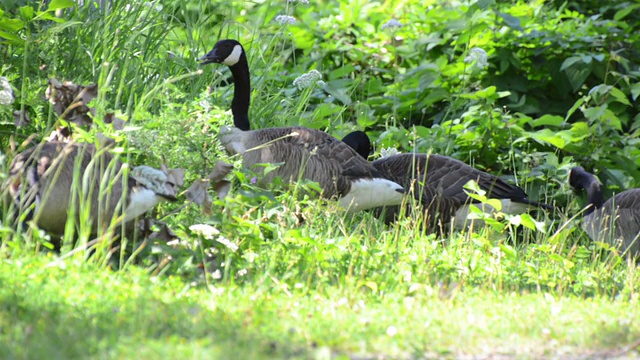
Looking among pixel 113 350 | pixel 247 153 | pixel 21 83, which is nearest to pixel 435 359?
pixel 113 350

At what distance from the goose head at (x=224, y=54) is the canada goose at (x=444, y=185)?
4.71ft

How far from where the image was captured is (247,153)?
6883 mm

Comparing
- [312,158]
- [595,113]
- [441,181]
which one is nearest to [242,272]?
[312,158]

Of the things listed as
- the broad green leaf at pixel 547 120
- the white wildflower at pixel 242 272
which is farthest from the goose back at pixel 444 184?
the white wildflower at pixel 242 272

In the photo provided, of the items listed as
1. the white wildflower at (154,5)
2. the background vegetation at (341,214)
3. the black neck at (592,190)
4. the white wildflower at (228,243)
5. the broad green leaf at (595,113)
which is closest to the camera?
the background vegetation at (341,214)

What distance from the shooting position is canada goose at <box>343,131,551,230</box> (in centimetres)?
756

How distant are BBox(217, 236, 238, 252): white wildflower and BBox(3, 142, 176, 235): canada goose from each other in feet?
1.15

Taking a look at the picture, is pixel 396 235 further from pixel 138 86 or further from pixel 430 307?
pixel 138 86

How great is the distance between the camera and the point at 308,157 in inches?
272

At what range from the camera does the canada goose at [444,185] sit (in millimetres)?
7559

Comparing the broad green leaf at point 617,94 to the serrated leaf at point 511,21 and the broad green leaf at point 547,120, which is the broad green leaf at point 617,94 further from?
the serrated leaf at point 511,21

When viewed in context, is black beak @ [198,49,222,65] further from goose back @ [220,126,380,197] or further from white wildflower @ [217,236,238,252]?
white wildflower @ [217,236,238,252]

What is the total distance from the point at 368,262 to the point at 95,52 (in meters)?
3.10

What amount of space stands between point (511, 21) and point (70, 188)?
5963 millimetres
